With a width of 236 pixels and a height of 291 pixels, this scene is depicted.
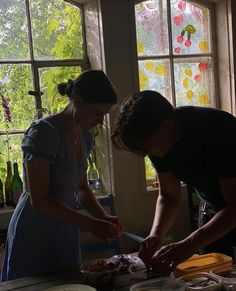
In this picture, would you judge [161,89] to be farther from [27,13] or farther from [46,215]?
[46,215]

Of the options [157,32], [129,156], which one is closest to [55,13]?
[157,32]

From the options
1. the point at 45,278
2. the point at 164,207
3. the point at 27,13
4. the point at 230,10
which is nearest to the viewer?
the point at 45,278

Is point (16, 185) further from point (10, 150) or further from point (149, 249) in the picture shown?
point (149, 249)

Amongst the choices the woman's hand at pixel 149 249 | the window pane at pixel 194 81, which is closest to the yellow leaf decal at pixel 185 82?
the window pane at pixel 194 81

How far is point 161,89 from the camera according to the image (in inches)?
119

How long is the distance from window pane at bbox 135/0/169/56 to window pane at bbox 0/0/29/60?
0.76 m

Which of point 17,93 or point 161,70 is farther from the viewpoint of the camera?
point 161,70

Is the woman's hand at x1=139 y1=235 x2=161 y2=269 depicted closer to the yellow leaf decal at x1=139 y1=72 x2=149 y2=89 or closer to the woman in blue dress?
the woman in blue dress

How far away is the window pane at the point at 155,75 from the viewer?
9.66ft

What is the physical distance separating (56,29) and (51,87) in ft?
1.26

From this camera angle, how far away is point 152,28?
2939 millimetres

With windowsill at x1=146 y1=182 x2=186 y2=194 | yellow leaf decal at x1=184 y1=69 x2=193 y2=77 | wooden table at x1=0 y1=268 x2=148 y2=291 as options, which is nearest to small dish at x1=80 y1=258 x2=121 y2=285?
wooden table at x1=0 y1=268 x2=148 y2=291

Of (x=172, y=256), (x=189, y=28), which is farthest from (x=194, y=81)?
(x=172, y=256)

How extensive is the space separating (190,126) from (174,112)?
0.11 meters
